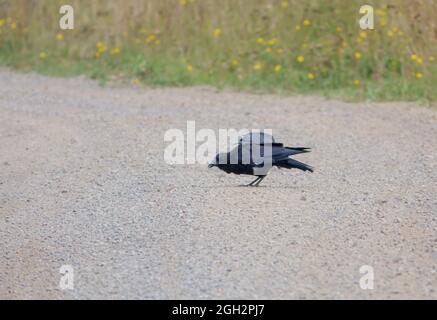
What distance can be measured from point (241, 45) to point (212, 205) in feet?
20.5

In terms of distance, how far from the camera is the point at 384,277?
5559mm

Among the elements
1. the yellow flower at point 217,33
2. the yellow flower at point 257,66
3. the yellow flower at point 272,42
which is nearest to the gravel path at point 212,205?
the yellow flower at point 257,66

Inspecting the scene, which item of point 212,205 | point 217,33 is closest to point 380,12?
point 217,33

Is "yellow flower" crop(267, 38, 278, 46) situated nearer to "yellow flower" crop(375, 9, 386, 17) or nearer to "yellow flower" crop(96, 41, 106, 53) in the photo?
"yellow flower" crop(375, 9, 386, 17)

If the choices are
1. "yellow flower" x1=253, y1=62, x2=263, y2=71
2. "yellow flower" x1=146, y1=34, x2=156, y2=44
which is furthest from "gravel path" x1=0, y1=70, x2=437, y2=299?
"yellow flower" x1=146, y1=34, x2=156, y2=44

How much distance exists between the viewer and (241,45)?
13180mm

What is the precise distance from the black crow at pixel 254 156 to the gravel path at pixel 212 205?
239 millimetres

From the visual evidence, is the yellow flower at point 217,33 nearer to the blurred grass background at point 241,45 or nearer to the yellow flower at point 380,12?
the blurred grass background at point 241,45

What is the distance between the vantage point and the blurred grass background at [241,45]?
40.0 feet

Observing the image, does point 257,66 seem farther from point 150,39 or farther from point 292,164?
point 292,164

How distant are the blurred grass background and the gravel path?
2.81 feet

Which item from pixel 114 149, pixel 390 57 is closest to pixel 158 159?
pixel 114 149

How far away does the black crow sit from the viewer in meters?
7.36
